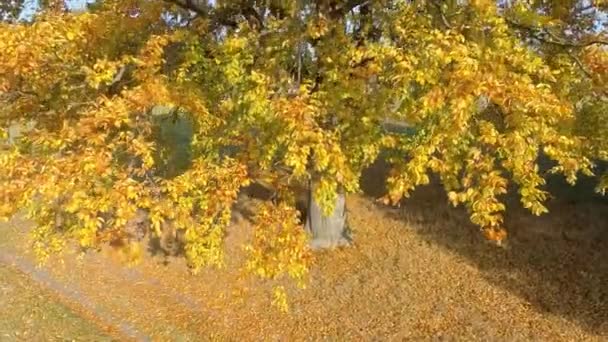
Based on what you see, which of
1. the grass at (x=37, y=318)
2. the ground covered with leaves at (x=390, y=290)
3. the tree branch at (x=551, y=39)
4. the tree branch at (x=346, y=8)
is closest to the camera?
the tree branch at (x=551, y=39)

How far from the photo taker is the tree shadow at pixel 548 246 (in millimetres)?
10884

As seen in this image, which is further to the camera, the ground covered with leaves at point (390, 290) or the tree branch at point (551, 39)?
the ground covered with leaves at point (390, 290)

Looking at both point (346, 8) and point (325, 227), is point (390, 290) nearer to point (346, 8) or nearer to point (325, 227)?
point (325, 227)

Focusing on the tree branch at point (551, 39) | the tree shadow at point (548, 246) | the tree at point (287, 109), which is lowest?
the tree shadow at point (548, 246)

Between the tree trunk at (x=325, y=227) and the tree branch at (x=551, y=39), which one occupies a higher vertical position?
the tree branch at (x=551, y=39)

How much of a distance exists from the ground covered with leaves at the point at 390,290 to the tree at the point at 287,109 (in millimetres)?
2635

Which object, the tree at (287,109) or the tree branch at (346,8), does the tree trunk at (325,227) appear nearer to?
the tree at (287,109)

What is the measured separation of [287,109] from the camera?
507 cm

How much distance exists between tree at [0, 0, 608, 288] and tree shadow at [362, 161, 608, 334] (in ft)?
12.7

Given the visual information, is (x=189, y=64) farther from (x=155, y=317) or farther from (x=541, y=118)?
(x=155, y=317)

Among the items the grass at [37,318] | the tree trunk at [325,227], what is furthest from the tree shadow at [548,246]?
the grass at [37,318]

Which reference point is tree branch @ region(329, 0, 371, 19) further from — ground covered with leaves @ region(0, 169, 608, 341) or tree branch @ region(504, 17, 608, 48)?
ground covered with leaves @ region(0, 169, 608, 341)

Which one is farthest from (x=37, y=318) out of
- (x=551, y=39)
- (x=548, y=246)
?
(x=548, y=246)

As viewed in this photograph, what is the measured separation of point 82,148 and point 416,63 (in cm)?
321
